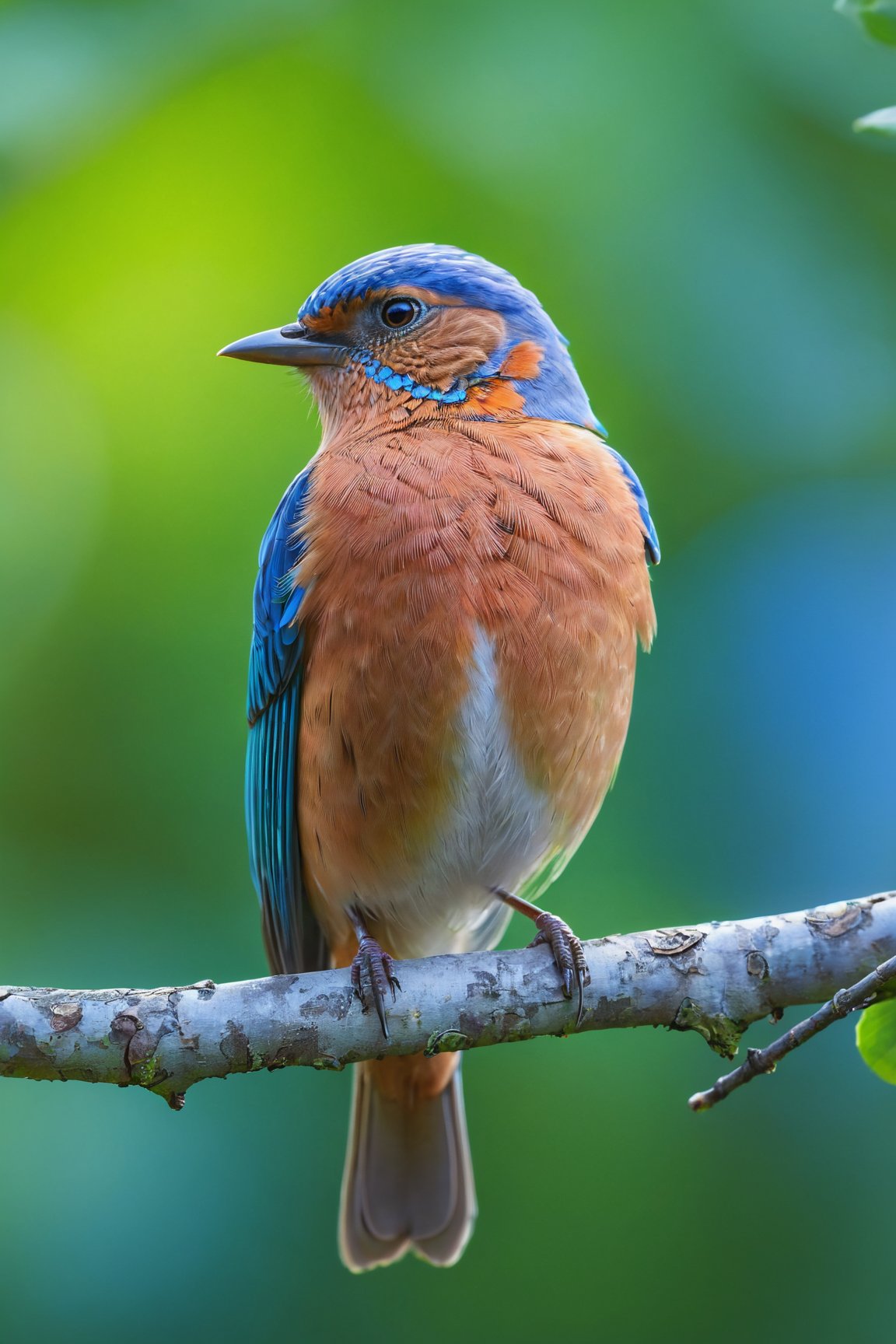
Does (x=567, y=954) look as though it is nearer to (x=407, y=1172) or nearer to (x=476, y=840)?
(x=476, y=840)

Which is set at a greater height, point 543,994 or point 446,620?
point 446,620

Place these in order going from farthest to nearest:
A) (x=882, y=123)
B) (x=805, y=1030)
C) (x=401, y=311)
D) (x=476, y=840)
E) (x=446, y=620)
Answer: (x=401, y=311), (x=476, y=840), (x=446, y=620), (x=805, y=1030), (x=882, y=123)

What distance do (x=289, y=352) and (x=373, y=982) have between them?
6.11 feet

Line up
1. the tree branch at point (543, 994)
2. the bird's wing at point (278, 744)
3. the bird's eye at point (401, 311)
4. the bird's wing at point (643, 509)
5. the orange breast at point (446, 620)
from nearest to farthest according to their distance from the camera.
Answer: the tree branch at point (543, 994) → the orange breast at point (446, 620) → the bird's wing at point (278, 744) → the bird's wing at point (643, 509) → the bird's eye at point (401, 311)

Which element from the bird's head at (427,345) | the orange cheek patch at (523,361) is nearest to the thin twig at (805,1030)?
the bird's head at (427,345)

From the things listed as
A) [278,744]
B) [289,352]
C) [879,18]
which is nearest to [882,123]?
[879,18]

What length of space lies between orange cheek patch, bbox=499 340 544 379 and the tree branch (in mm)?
1604

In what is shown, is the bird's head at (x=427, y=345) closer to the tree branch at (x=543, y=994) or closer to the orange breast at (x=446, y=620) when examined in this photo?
the orange breast at (x=446, y=620)

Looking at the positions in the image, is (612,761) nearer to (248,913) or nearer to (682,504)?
(248,913)

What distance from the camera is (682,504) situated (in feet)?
17.1

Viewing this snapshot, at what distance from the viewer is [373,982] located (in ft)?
9.22

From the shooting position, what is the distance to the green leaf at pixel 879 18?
1963mm

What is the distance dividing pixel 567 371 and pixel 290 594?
1.10 meters

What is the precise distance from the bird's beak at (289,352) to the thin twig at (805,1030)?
7.29 ft
